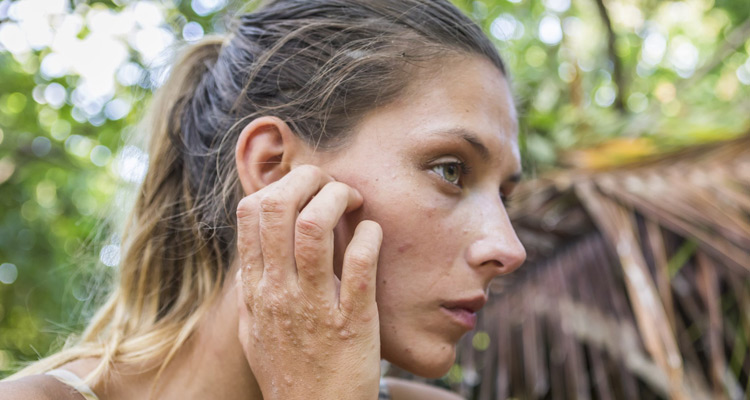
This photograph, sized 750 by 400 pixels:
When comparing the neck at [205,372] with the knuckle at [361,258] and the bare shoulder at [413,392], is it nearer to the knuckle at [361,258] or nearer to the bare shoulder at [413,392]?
the knuckle at [361,258]

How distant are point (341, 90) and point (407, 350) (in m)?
0.68

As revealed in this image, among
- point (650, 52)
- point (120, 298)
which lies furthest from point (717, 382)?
point (650, 52)

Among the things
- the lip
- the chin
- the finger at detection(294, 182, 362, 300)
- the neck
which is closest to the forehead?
the finger at detection(294, 182, 362, 300)

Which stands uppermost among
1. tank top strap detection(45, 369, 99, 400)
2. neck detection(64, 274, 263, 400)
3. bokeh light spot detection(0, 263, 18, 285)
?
tank top strap detection(45, 369, 99, 400)

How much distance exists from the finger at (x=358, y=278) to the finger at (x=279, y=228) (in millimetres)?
120

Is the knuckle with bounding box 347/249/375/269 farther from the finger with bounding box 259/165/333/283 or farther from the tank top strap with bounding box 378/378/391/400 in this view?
the tank top strap with bounding box 378/378/391/400

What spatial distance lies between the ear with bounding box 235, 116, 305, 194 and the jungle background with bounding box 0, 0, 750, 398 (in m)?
0.63

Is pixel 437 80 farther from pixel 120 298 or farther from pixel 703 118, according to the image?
pixel 703 118

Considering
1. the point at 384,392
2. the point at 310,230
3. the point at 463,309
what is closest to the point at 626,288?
the point at 384,392

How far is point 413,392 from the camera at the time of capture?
84.7 inches

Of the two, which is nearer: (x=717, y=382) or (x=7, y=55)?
(x=717, y=382)

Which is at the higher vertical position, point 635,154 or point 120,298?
point 120,298

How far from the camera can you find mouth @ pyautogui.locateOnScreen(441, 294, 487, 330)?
1.48 metres

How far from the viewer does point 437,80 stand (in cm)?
157
